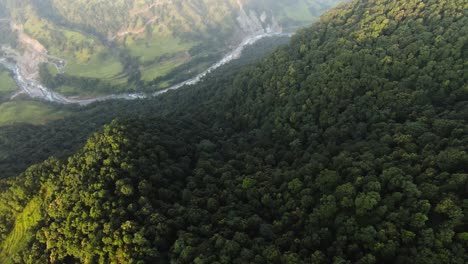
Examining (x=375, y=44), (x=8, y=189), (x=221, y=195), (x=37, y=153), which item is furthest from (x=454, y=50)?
(x=37, y=153)

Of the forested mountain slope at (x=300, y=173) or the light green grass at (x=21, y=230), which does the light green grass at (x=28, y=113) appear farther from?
the light green grass at (x=21, y=230)

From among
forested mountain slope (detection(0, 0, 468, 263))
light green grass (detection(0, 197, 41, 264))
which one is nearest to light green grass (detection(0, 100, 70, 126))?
forested mountain slope (detection(0, 0, 468, 263))

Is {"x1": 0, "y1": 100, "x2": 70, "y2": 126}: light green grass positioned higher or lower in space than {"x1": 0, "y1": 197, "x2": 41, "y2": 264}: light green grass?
higher

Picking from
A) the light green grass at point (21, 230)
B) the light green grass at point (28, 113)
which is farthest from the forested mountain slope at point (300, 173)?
the light green grass at point (28, 113)

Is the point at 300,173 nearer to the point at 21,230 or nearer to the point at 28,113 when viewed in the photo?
the point at 21,230

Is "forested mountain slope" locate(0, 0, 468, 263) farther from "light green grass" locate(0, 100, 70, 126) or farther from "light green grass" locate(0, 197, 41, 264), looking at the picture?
"light green grass" locate(0, 100, 70, 126)

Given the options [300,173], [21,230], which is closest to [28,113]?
[21,230]
